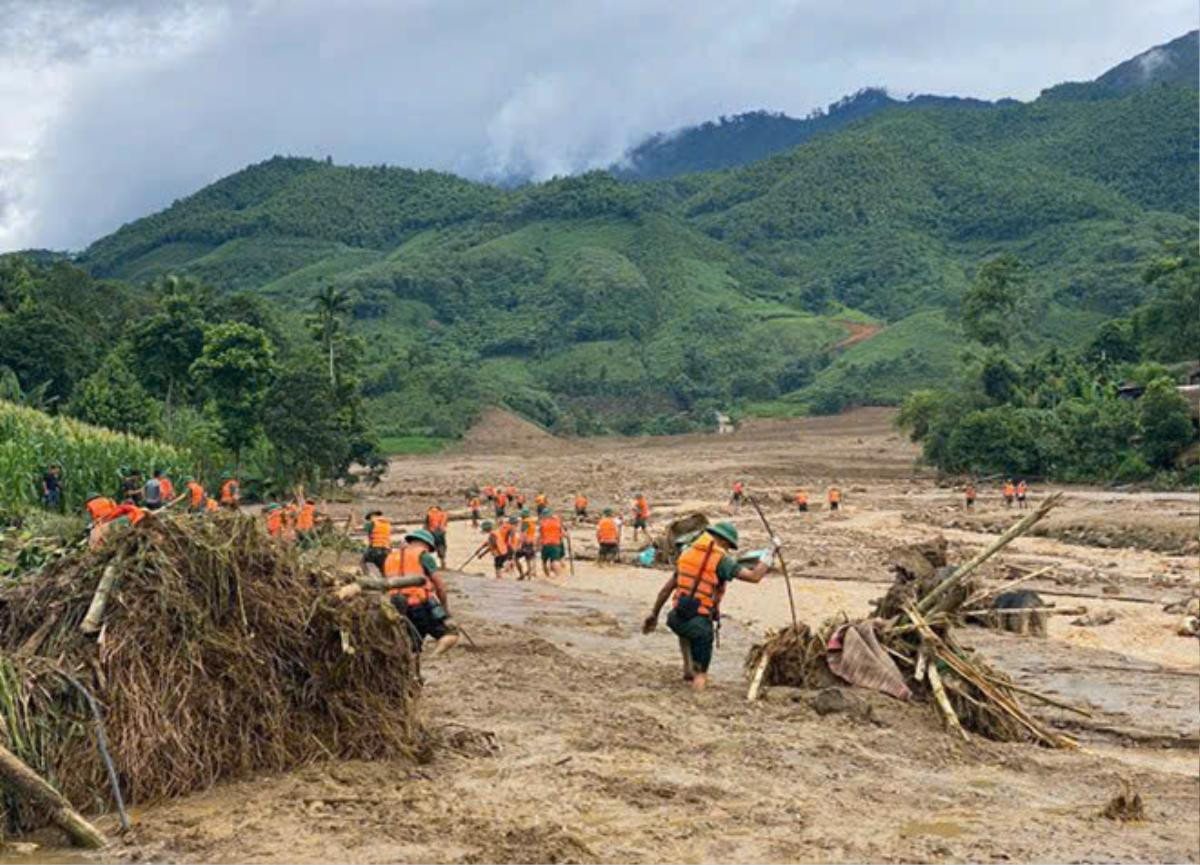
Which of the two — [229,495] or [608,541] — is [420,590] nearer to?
[229,495]

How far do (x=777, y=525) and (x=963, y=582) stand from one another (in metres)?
25.2

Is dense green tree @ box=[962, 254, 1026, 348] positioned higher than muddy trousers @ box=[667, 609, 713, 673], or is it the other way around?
dense green tree @ box=[962, 254, 1026, 348]

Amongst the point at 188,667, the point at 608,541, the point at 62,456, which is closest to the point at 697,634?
the point at 188,667

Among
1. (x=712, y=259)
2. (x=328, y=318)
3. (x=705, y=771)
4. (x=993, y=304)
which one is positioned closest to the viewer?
(x=705, y=771)

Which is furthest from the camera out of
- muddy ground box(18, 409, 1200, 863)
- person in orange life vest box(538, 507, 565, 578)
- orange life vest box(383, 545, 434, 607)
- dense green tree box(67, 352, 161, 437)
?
dense green tree box(67, 352, 161, 437)

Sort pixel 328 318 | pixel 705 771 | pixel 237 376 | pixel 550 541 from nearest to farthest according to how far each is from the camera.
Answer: pixel 705 771, pixel 550 541, pixel 237 376, pixel 328 318

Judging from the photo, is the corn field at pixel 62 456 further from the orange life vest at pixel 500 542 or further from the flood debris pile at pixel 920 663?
the flood debris pile at pixel 920 663

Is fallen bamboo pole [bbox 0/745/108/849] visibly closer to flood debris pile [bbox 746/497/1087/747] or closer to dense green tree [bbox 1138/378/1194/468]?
flood debris pile [bbox 746/497/1087/747]

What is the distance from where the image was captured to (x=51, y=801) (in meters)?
6.65

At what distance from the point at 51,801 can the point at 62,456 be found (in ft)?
81.2

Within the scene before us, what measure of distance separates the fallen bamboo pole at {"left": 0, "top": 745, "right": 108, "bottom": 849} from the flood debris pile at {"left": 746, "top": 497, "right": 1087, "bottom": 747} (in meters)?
6.00

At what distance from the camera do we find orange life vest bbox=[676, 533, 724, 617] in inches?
434

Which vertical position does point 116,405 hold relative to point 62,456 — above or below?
above

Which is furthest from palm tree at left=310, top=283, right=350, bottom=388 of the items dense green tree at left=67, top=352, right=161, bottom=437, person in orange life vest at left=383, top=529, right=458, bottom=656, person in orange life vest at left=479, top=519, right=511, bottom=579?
person in orange life vest at left=383, top=529, right=458, bottom=656
